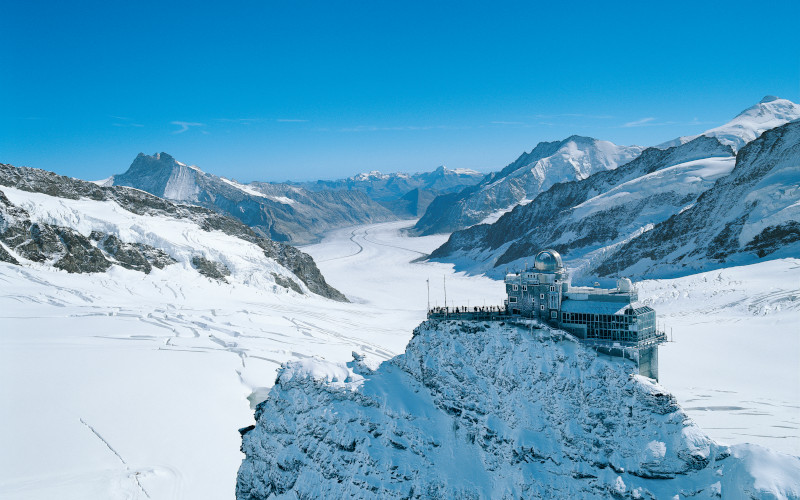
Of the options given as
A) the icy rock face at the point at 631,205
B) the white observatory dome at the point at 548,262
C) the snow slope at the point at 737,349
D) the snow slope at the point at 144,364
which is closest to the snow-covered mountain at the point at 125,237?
the snow slope at the point at 144,364

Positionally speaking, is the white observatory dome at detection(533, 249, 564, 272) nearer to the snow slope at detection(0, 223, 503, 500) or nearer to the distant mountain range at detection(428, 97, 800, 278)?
the snow slope at detection(0, 223, 503, 500)

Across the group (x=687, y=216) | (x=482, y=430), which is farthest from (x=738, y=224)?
(x=482, y=430)

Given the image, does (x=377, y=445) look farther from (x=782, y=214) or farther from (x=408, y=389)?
(x=782, y=214)

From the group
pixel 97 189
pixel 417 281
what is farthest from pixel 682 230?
pixel 97 189

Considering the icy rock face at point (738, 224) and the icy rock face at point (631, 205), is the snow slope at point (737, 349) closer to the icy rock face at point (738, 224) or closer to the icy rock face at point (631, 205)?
the icy rock face at point (738, 224)

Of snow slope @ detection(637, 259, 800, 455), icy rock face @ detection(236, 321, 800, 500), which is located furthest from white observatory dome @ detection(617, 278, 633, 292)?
snow slope @ detection(637, 259, 800, 455)
